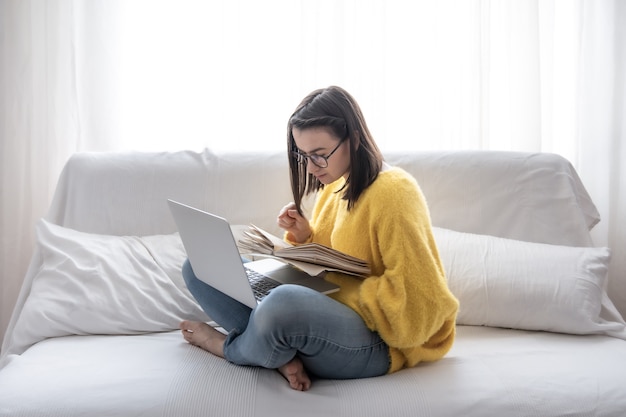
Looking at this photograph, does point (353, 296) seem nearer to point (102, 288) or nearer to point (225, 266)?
point (225, 266)

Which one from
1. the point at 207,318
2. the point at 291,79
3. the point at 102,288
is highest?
the point at 291,79

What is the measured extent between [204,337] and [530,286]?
2.96 ft

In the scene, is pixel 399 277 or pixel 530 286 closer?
pixel 399 277

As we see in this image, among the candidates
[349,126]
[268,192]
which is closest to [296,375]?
[349,126]

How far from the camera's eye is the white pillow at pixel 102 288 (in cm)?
172

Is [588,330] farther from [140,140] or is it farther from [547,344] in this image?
[140,140]

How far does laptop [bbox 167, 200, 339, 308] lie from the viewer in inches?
52.4

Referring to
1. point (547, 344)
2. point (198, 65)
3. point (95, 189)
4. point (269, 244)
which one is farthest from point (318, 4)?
point (547, 344)

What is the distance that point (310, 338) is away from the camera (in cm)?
134

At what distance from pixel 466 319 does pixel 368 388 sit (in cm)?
55

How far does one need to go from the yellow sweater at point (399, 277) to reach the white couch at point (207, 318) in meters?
0.10

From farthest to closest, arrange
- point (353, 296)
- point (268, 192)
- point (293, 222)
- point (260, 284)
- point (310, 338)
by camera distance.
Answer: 1. point (268, 192)
2. point (293, 222)
3. point (260, 284)
4. point (353, 296)
5. point (310, 338)

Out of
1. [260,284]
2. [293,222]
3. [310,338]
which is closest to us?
[310,338]

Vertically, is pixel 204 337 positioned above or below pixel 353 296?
below
